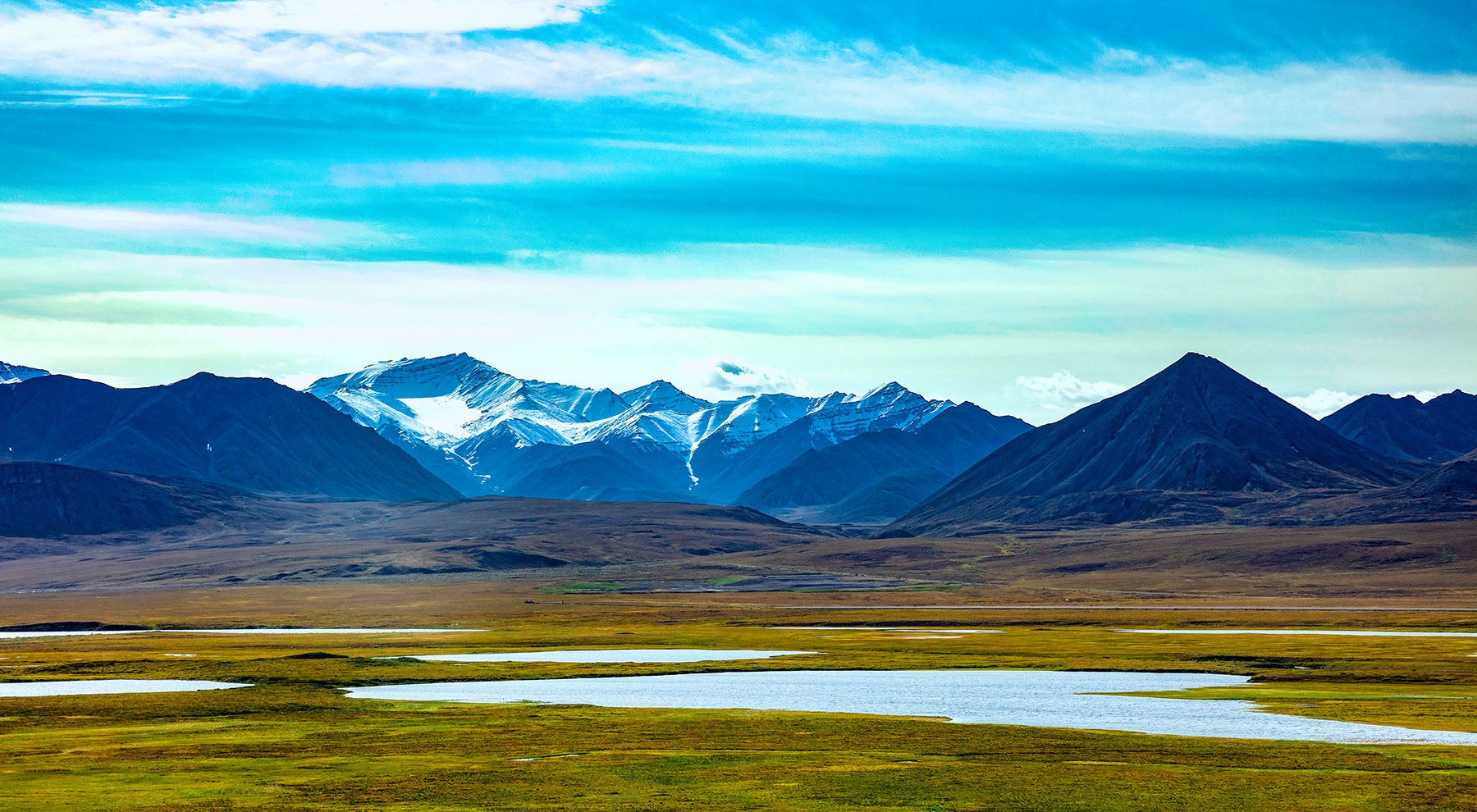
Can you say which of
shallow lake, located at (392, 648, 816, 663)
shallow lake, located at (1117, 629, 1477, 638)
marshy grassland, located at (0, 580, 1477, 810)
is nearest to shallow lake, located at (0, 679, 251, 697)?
marshy grassland, located at (0, 580, 1477, 810)

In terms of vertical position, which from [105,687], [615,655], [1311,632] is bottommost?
[1311,632]

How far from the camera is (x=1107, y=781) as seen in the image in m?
43.1

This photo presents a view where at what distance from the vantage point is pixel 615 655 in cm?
10294

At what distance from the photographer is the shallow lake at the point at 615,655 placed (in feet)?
321

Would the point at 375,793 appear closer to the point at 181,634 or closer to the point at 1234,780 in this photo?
the point at 1234,780

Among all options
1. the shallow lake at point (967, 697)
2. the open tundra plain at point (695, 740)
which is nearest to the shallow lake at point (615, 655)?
the open tundra plain at point (695, 740)

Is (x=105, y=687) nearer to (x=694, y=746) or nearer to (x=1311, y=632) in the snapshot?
(x=694, y=746)

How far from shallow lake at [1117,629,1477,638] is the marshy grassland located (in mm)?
5923

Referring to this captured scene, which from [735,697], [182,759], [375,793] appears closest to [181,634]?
[735,697]

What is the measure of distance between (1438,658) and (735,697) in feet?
155

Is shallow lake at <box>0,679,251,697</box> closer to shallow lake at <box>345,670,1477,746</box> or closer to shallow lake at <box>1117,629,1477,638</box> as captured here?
shallow lake at <box>345,670,1477,746</box>

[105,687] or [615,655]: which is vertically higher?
[105,687]

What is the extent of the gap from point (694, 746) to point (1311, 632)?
84657 mm

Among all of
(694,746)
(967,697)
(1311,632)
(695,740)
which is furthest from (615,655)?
→ (1311,632)
